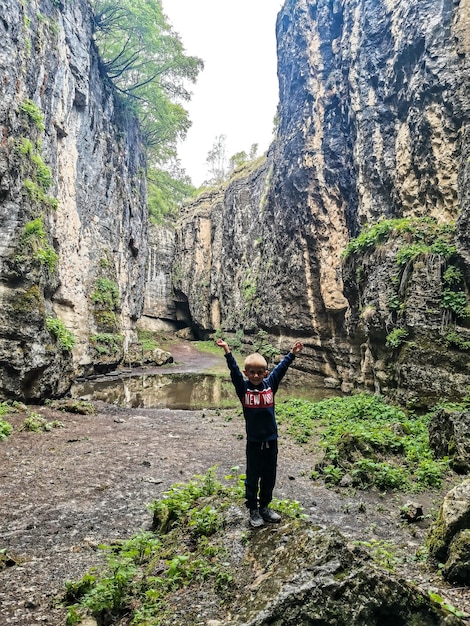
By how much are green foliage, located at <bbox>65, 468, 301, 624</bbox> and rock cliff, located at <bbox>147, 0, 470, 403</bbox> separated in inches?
→ 302

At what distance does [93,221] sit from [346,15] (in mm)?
15109

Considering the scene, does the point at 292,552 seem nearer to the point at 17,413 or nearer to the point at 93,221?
the point at 17,413

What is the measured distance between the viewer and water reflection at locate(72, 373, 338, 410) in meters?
14.9

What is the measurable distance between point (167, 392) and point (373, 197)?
1182cm

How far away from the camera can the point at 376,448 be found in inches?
277

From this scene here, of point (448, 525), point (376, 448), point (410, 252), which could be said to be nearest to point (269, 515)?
point (448, 525)

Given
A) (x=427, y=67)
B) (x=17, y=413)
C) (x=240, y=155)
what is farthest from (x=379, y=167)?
(x=240, y=155)

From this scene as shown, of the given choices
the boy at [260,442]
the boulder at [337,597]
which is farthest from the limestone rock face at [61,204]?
the boulder at [337,597]

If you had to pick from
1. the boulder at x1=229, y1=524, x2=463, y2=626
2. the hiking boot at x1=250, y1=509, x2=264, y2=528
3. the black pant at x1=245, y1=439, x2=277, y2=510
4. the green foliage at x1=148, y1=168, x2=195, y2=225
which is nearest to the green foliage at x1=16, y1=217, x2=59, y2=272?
the black pant at x1=245, y1=439, x2=277, y2=510

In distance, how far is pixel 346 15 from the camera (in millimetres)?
17359

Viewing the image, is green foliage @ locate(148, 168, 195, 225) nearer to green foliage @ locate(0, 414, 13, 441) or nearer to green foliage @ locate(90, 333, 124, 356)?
green foliage @ locate(90, 333, 124, 356)

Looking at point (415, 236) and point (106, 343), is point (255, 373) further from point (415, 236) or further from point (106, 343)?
point (106, 343)

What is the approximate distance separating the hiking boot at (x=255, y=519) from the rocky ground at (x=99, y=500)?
3.99 feet

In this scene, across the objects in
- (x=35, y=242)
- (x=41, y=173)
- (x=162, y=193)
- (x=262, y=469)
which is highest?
(x=162, y=193)
